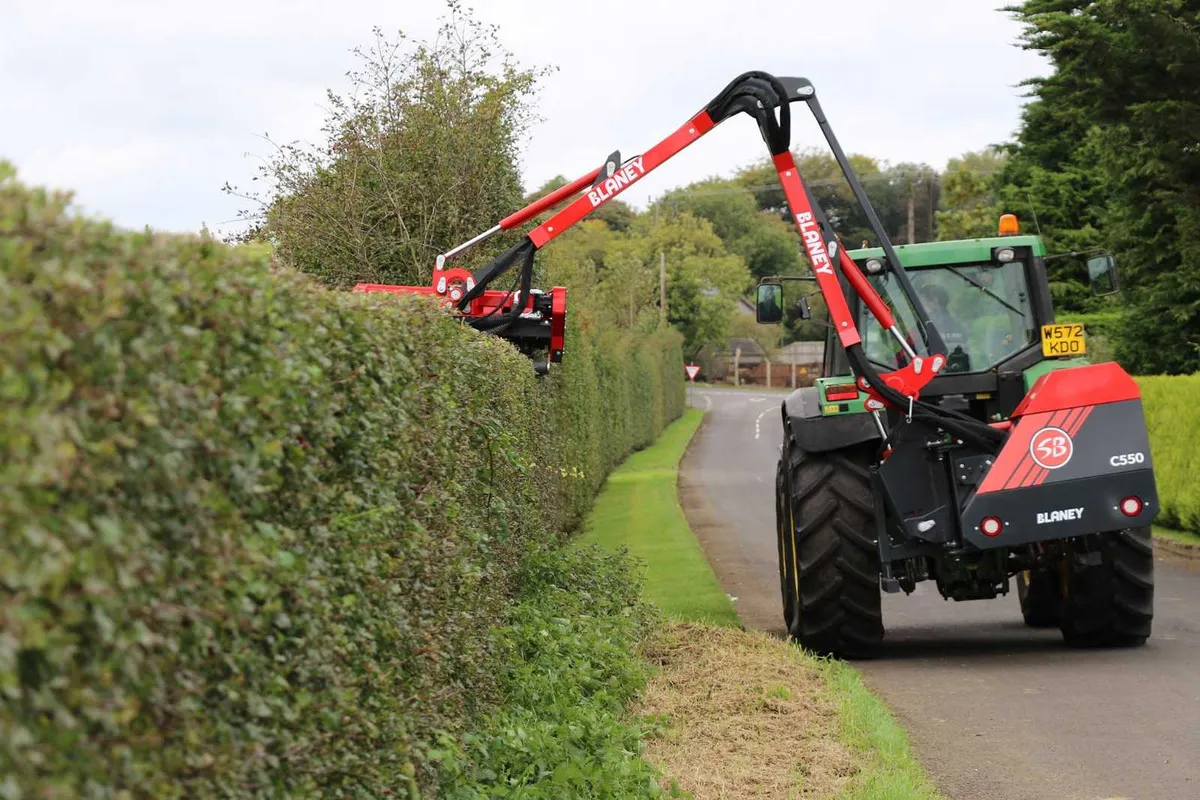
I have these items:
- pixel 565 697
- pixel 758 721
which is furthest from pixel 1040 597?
pixel 565 697

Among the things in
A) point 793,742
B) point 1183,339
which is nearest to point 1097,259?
point 793,742

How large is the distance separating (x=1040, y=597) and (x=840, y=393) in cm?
304

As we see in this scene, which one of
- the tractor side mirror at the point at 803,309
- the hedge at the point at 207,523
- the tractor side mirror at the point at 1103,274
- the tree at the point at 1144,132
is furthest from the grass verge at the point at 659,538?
the tree at the point at 1144,132

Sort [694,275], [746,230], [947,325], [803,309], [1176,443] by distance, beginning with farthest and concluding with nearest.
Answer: [746,230] → [694,275] → [1176,443] → [803,309] → [947,325]

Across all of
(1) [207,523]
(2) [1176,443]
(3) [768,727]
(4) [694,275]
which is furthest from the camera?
(4) [694,275]

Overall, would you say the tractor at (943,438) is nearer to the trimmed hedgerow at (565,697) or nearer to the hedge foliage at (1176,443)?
the trimmed hedgerow at (565,697)

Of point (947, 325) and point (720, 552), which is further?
point (720, 552)

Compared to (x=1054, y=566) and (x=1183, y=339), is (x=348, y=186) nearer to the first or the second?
(x=1054, y=566)

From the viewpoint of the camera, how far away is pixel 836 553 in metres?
10.4

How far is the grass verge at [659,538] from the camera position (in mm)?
13062

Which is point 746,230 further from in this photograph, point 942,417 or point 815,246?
point 942,417

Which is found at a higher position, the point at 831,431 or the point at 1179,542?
→ the point at 831,431

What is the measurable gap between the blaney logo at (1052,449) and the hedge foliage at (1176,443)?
31.9 ft

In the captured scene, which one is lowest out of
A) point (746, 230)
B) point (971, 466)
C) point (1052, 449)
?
point (971, 466)
